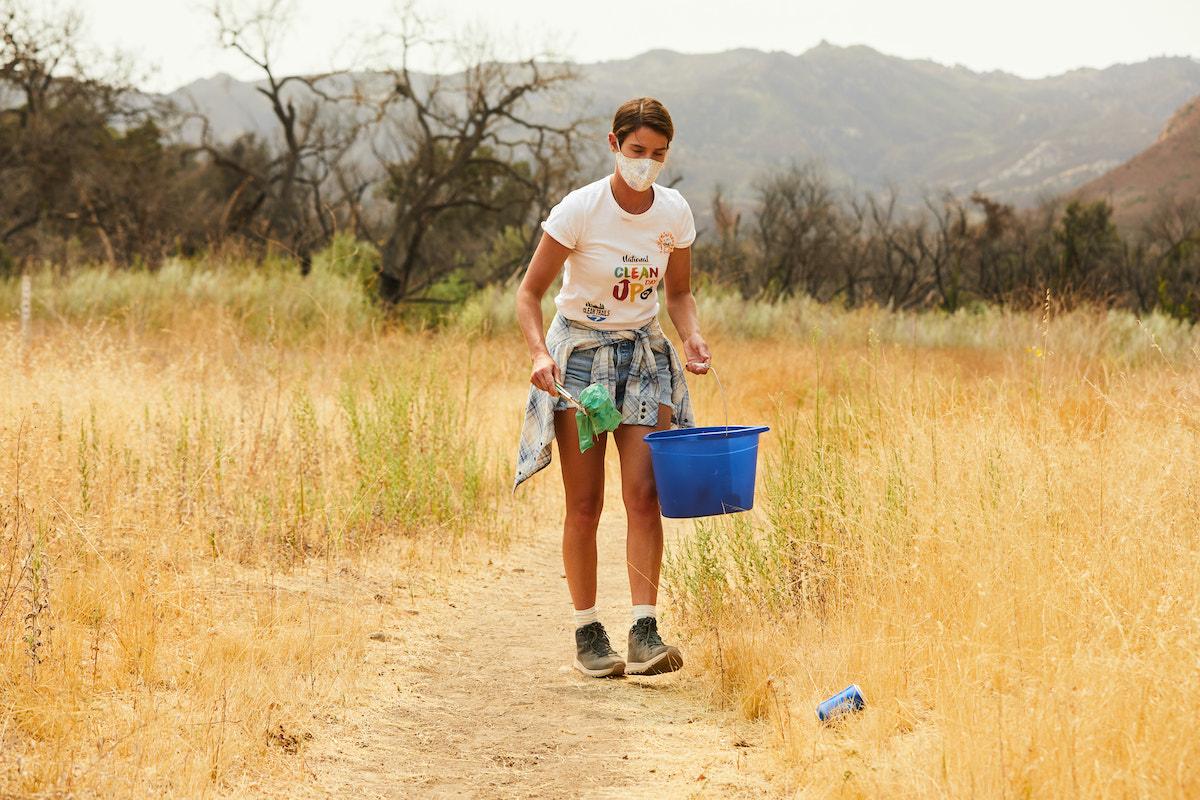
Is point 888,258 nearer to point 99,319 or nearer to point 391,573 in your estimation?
point 99,319

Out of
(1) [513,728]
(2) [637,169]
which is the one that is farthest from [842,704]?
(2) [637,169]

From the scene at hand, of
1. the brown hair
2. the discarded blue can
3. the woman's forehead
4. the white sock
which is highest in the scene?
the brown hair

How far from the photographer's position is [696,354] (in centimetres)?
446

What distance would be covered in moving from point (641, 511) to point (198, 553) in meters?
2.35

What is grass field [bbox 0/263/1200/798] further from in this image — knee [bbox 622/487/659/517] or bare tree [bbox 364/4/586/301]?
bare tree [bbox 364/4/586/301]

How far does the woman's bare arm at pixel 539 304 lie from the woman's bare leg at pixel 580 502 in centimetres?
27

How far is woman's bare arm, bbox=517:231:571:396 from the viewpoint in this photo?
4137 mm

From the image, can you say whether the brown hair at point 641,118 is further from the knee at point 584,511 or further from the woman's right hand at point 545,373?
the knee at point 584,511

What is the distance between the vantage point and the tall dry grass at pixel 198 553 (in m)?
3.38

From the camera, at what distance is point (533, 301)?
4371 mm

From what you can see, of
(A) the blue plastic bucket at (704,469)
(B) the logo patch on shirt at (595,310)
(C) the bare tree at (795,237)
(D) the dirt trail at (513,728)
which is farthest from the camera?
(C) the bare tree at (795,237)

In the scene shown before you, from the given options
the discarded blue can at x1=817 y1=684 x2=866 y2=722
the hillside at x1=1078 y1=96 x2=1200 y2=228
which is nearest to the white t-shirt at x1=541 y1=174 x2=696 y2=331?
the discarded blue can at x1=817 y1=684 x2=866 y2=722

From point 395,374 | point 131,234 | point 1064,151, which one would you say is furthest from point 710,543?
point 1064,151

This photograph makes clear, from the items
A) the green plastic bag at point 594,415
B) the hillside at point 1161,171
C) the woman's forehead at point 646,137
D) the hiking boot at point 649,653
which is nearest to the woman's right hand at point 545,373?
the green plastic bag at point 594,415
